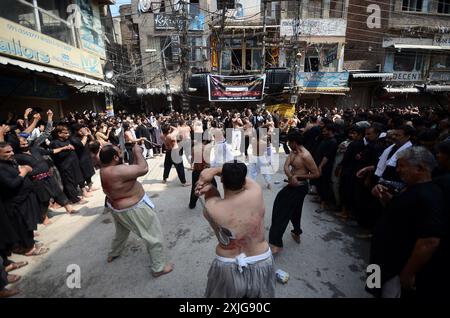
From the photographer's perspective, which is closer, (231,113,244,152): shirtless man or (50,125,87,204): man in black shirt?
(50,125,87,204): man in black shirt

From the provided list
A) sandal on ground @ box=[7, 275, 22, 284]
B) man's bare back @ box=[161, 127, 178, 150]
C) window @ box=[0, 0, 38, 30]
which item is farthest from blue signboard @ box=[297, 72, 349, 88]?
sandal on ground @ box=[7, 275, 22, 284]

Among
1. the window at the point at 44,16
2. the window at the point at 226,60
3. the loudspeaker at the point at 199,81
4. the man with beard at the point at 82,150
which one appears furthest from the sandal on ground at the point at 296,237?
the window at the point at 226,60

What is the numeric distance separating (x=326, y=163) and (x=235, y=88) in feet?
35.2

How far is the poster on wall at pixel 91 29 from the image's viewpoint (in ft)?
36.9

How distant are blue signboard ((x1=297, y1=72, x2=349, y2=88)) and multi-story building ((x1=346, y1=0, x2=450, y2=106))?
37.6 inches

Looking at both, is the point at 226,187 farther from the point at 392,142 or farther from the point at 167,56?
the point at 167,56

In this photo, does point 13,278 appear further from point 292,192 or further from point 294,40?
point 294,40

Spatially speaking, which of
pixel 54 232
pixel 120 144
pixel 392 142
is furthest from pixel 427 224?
pixel 120 144

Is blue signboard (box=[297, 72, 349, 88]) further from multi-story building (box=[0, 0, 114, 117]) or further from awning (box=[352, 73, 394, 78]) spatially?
multi-story building (box=[0, 0, 114, 117])

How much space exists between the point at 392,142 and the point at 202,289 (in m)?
3.25

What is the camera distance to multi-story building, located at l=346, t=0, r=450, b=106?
55.1 ft

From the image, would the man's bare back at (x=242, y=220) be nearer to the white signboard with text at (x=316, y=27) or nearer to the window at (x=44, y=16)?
the window at (x=44, y=16)

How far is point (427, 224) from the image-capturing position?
1.74 metres

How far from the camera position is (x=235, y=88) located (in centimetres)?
1445
